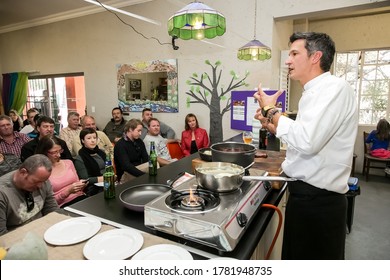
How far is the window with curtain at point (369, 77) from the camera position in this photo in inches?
189

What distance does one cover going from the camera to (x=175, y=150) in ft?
14.0

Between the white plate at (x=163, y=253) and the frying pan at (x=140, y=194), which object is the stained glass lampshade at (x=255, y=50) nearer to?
the frying pan at (x=140, y=194)

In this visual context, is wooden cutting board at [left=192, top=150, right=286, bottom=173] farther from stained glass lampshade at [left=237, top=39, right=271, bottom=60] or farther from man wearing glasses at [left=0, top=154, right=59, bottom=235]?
stained glass lampshade at [left=237, top=39, right=271, bottom=60]

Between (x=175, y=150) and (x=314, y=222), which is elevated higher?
(x=314, y=222)

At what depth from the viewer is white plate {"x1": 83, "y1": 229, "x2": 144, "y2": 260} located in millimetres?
875

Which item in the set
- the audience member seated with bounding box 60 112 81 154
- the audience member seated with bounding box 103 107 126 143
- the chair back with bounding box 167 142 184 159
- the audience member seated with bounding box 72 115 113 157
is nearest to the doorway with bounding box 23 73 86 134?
the audience member seated with bounding box 103 107 126 143

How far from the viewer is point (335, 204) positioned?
127cm

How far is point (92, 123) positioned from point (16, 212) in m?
2.42

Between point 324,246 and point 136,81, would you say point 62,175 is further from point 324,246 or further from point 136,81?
point 136,81

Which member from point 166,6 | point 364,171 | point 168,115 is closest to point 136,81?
point 168,115

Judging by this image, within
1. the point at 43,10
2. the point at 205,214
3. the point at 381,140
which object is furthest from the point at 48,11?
the point at 381,140

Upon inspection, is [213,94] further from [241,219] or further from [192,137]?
[241,219]

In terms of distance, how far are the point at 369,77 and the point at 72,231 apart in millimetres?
5586

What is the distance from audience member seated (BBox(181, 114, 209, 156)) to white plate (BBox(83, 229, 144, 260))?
3.16 meters
